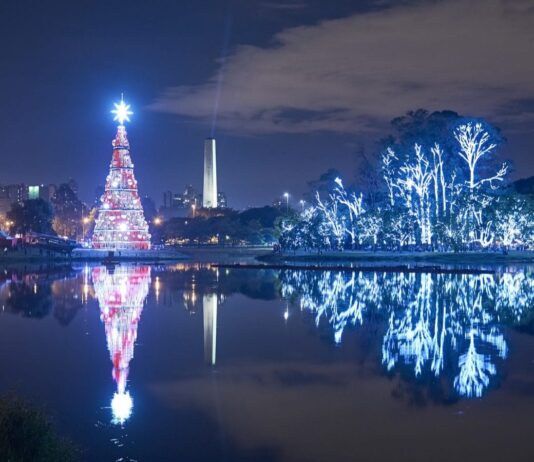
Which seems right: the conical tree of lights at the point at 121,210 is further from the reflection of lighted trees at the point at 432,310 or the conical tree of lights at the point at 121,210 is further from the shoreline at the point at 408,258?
the reflection of lighted trees at the point at 432,310

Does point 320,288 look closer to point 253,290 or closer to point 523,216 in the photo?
point 253,290

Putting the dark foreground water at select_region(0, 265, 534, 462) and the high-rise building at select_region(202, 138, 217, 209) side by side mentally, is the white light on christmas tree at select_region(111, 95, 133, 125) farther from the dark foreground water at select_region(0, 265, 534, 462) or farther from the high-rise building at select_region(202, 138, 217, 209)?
the high-rise building at select_region(202, 138, 217, 209)

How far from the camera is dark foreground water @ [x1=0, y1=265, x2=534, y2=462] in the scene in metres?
12.5

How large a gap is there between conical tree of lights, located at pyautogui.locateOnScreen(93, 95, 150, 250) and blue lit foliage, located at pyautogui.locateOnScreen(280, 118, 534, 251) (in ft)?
54.2

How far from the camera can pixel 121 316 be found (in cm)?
2884

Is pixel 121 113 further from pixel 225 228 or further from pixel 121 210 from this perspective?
pixel 225 228

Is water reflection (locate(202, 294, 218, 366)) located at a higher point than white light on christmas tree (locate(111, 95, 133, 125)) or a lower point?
lower

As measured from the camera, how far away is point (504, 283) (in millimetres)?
42188

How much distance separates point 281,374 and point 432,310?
13.1 metres

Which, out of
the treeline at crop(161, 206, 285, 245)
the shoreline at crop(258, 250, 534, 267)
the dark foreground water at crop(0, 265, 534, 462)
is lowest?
the dark foreground water at crop(0, 265, 534, 462)

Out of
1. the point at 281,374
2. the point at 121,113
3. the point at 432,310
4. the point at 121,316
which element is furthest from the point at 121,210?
the point at 281,374

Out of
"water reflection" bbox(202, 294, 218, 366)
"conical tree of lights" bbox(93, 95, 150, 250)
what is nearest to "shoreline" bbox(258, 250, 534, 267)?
"conical tree of lights" bbox(93, 95, 150, 250)

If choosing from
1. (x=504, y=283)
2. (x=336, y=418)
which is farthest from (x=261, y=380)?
(x=504, y=283)

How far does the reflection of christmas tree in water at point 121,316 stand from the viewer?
15.4 m
